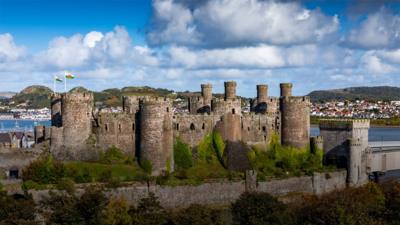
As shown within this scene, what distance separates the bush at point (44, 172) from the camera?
41.9m

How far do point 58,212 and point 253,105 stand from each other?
2249cm

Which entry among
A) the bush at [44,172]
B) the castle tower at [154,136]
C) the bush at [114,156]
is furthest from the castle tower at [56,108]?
the castle tower at [154,136]

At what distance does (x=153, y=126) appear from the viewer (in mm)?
45656

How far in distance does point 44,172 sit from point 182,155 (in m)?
9.97

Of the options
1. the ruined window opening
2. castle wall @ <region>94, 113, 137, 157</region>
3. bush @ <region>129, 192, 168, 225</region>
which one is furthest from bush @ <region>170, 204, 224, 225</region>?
the ruined window opening

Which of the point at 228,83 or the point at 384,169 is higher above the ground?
the point at 228,83

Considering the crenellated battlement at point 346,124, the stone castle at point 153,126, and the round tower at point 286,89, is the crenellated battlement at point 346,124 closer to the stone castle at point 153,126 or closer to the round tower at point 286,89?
the stone castle at point 153,126

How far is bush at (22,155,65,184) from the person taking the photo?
41875mm

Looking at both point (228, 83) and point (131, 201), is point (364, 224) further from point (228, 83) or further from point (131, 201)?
point (228, 83)

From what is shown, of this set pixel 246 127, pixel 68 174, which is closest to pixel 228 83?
pixel 246 127

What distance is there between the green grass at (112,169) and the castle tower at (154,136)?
1.07 metres

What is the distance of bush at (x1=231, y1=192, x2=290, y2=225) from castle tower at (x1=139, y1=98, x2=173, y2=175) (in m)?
7.93

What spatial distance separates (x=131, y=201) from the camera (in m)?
42.7

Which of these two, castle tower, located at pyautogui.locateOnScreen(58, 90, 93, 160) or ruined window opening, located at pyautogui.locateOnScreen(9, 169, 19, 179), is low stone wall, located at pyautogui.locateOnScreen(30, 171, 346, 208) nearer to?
ruined window opening, located at pyautogui.locateOnScreen(9, 169, 19, 179)
